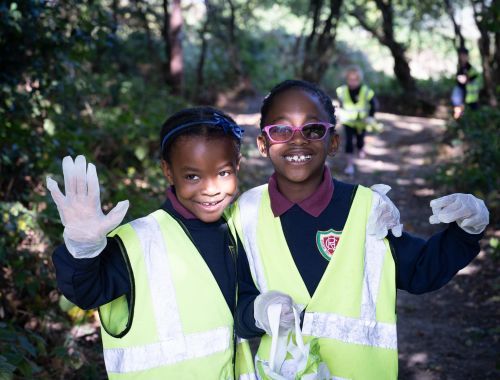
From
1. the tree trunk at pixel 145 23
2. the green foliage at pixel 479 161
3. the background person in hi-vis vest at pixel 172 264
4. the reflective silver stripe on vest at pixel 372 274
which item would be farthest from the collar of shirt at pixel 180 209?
the tree trunk at pixel 145 23

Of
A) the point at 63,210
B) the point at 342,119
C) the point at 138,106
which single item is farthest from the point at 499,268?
the point at 138,106

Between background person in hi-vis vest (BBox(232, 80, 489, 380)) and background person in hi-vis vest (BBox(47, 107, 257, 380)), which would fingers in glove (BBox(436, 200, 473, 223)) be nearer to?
background person in hi-vis vest (BBox(232, 80, 489, 380))

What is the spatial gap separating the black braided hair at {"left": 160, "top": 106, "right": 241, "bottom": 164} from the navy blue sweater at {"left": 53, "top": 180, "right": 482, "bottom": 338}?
0.25 m

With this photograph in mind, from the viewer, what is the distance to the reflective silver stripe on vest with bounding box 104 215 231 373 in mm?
2088

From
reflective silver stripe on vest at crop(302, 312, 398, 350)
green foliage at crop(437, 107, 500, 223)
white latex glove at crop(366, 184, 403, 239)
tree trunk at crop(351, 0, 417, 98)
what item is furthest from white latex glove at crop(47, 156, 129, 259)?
tree trunk at crop(351, 0, 417, 98)

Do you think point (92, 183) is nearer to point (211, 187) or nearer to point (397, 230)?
point (211, 187)

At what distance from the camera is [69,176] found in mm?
1836

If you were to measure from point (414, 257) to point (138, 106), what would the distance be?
856 centimetres

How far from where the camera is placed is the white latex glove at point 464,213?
2025 millimetres

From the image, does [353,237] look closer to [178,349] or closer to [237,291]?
[237,291]

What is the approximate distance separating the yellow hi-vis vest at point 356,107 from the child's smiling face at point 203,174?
710 cm

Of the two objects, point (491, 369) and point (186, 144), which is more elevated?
point (186, 144)

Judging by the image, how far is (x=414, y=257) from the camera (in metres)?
2.21

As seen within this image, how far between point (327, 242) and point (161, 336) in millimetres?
718
